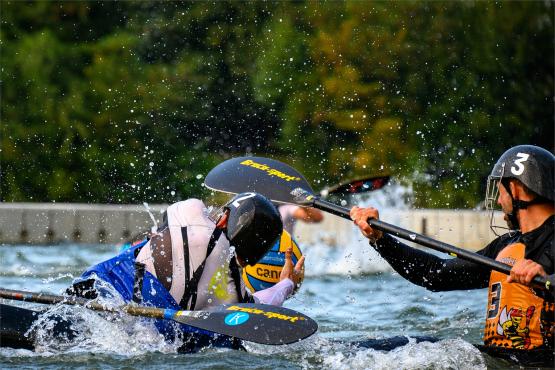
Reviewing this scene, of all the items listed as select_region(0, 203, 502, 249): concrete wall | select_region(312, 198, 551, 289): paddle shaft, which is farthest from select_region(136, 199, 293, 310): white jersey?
select_region(0, 203, 502, 249): concrete wall

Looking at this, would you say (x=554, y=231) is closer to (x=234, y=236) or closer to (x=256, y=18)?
(x=234, y=236)

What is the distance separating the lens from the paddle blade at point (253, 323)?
17.2ft

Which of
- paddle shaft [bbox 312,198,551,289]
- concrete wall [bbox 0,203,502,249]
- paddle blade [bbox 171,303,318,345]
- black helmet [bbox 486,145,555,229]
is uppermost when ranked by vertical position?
black helmet [bbox 486,145,555,229]

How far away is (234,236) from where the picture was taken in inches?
212

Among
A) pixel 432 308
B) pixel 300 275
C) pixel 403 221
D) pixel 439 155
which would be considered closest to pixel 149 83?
pixel 439 155

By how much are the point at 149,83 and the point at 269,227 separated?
13.4m

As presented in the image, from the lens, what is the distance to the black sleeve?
5719 millimetres

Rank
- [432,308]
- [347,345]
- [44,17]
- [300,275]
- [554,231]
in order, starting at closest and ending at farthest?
[554,231]
[347,345]
[300,275]
[432,308]
[44,17]

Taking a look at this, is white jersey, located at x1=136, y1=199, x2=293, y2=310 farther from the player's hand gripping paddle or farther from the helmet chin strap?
the helmet chin strap

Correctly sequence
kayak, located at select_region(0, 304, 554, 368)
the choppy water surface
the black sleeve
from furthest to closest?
the black sleeve
the choppy water surface
kayak, located at select_region(0, 304, 554, 368)

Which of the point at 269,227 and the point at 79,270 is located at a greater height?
the point at 269,227

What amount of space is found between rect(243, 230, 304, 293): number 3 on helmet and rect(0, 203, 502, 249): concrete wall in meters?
→ 6.29

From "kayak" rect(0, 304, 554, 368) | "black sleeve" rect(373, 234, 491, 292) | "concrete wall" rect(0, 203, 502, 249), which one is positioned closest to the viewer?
"kayak" rect(0, 304, 554, 368)

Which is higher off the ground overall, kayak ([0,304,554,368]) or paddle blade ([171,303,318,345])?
paddle blade ([171,303,318,345])
